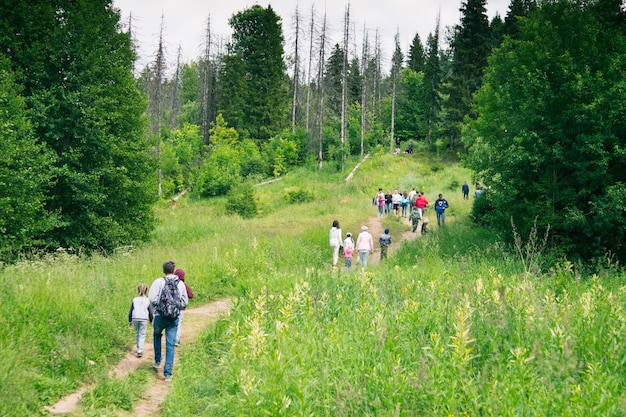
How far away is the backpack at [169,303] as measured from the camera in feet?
21.8

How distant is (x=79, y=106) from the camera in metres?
16.4

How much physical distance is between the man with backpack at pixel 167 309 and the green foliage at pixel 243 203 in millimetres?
20337

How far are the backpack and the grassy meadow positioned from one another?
824 millimetres

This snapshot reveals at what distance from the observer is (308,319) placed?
6035mm

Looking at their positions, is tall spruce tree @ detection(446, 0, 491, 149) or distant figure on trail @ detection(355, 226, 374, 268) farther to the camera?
tall spruce tree @ detection(446, 0, 491, 149)

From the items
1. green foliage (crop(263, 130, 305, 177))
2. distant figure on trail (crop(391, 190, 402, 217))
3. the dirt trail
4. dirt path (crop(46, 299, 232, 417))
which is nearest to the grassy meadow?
dirt path (crop(46, 299, 232, 417))

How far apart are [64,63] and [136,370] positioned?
1368 cm

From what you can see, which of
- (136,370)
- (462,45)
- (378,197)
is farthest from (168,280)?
(462,45)

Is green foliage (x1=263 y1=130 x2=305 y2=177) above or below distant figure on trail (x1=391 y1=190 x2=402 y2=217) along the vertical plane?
above

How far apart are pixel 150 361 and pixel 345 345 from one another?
3.82m

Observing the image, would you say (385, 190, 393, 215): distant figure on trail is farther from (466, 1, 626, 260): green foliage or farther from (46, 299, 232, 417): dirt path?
(46, 299, 232, 417): dirt path

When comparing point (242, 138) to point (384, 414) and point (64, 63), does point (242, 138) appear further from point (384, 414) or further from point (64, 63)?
point (384, 414)

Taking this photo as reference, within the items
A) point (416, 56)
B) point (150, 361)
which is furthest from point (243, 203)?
point (416, 56)

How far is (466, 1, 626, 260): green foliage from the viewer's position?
12375 millimetres
